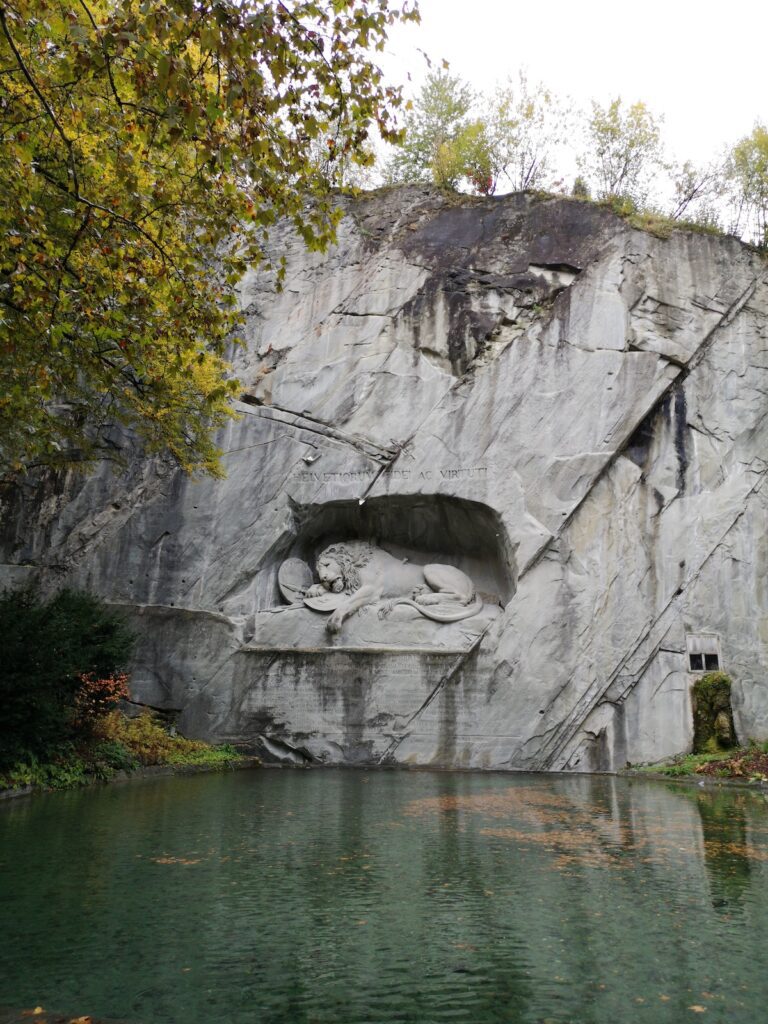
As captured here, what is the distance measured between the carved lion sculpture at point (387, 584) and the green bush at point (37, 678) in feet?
16.6

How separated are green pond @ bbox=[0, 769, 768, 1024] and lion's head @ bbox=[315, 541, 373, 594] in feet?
24.6

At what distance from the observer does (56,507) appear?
15.5 metres

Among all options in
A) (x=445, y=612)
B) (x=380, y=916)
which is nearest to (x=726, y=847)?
(x=380, y=916)

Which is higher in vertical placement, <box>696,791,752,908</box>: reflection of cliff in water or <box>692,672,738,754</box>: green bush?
<box>692,672,738,754</box>: green bush

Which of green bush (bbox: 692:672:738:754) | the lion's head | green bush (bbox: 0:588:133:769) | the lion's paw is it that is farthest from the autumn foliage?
green bush (bbox: 692:672:738:754)

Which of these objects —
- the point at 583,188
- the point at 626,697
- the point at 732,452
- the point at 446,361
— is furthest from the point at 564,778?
the point at 583,188

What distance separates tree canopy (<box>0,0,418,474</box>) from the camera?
18.3 ft

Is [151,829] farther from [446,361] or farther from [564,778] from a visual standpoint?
[446,361]

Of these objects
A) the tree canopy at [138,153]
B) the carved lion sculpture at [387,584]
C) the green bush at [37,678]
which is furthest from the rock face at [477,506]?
the tree canopy at [138,153]

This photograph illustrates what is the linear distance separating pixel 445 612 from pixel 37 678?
24.0 ft

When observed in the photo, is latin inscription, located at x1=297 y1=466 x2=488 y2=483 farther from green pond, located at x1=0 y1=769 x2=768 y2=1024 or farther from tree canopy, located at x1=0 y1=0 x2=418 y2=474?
green pond, located at x1=0 y1=769 x2=768 y2=1024

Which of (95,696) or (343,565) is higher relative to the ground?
(343,565)

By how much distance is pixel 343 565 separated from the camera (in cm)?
1524

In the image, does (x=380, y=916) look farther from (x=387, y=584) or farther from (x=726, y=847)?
(x=387, y=584)
